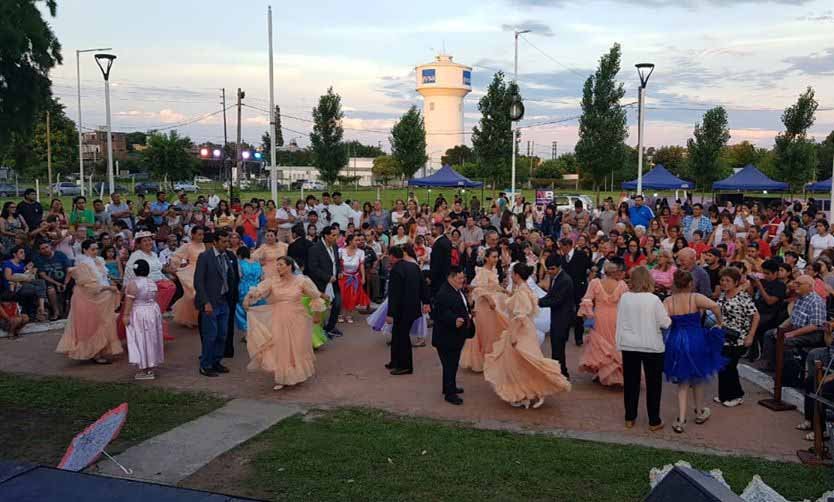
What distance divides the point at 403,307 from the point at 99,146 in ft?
317

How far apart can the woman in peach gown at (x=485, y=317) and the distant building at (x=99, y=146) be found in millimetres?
83653

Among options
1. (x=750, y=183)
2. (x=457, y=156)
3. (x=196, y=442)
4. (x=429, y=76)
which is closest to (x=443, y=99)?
(x=429, y=76)

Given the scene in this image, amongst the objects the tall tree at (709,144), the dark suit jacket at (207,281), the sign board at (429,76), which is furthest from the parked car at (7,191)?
the sign board at (429,76)

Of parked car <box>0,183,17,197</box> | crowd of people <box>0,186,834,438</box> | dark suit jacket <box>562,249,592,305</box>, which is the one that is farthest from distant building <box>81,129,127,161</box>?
dark suit jacket <box>562,249,592,305</box>

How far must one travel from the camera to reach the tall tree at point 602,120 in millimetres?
26219

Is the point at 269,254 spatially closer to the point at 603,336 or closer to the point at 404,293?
the point at 404,293

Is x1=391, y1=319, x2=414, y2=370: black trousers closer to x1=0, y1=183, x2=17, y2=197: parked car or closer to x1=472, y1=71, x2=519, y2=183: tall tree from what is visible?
x1=472, y1=71, x2=519, y2=183: tall tree

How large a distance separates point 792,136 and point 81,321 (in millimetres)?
28811

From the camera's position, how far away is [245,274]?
10.9m

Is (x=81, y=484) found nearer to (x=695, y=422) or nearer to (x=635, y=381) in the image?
(x=635, y=381)

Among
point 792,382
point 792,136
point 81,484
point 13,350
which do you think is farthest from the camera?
point 792,136

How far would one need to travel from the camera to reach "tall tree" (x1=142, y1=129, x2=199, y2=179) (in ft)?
183

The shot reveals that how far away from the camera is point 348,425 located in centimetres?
704

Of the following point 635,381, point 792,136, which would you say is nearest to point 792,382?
point 635,381
